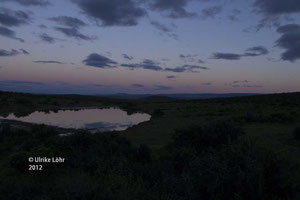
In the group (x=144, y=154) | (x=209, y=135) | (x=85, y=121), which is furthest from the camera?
(x=85, y=121)

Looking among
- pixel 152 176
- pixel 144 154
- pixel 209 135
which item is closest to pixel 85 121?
pixel 144 154

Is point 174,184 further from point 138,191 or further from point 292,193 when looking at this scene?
point 292,193

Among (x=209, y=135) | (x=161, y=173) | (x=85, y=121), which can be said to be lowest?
(x=85, y=121)

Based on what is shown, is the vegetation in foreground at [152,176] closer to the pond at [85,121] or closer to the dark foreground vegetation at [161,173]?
the dark foreground vegetation at [161,173]

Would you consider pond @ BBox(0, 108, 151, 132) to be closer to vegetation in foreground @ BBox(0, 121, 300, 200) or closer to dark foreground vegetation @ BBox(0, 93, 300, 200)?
dark foreground vegetation @ BBox(0, 93, 300, 200)

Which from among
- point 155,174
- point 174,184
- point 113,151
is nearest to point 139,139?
point 113,151

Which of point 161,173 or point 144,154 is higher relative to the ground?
point 161,173

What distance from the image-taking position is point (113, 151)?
11.5 meters

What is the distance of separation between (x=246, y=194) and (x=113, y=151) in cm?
634

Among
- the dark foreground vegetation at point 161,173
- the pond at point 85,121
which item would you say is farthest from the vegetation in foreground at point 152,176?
the pond at point 85,121

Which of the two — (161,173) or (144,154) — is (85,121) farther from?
(161,173)

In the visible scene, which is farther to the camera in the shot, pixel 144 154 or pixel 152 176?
pixel 144 154

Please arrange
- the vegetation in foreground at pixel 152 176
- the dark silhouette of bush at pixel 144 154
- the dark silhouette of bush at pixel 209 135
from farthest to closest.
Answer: the dark silhouette of bush at pixel 209 135
the dark silhouette of bush at pixel 144 154
the vegetation in foreground at pixel 152 176

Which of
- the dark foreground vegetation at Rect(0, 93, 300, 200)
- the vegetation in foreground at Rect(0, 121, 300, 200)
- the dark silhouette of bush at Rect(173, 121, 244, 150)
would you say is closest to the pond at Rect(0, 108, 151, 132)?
the dark silhouette of bush at Rect(173, 121, 244, 150)
